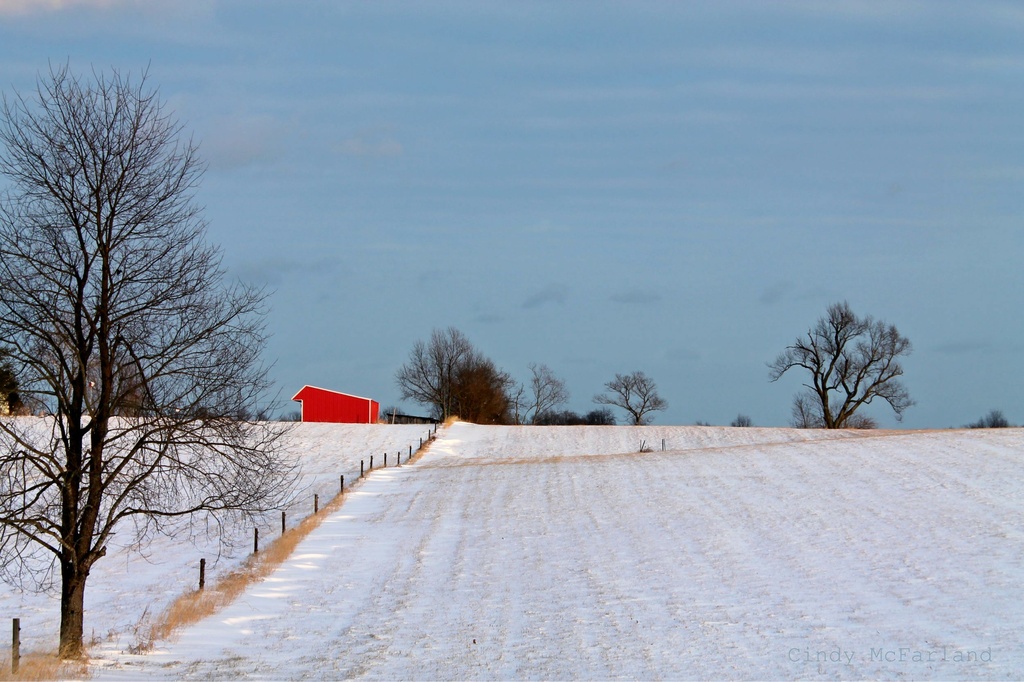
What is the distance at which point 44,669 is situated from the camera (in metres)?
11.2

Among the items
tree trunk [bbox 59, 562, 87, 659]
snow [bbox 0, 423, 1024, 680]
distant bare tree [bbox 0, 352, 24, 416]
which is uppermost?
distant bare tree [bbox 0, 352, 24, 416]

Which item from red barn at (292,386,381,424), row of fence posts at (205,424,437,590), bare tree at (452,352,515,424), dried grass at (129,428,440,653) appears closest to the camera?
dried grass at (129,428,440,653)

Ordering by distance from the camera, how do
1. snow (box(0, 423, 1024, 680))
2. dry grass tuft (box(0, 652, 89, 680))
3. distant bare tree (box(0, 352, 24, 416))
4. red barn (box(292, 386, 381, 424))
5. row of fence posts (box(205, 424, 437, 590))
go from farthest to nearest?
1. red barn (box(292, 386, 381, 424))
2. row of fence posts (box(205, 424, 437, 590))
3. snow (box(0, 423, 1024, 680))
4. distant bare tree (box(0, 352, 24, 416))
5. dry grass tuft (box(0, 652, 89, 680))

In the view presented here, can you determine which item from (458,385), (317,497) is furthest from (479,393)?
(317,497)

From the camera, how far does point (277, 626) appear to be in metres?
14.7

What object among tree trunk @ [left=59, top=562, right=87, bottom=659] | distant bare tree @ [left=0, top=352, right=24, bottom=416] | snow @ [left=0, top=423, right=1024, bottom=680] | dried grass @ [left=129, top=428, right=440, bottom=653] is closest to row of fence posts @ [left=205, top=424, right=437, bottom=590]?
dried grass @ [left=129, top=428, right=440, bottom=653]

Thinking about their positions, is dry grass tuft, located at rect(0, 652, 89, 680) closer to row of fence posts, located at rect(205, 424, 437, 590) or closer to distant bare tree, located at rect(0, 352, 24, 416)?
distant bare tree, located at rect(0, 352, 24, 416)

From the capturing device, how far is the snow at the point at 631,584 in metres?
12.1

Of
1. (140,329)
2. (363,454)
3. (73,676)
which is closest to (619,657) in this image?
(73,676)

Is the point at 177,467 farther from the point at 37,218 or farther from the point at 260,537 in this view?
the point at 260,537

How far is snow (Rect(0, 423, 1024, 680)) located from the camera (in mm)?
12102

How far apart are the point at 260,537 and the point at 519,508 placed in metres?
8.09

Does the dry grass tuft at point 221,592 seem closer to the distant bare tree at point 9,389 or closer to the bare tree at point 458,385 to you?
the distant bare tree at point 9,389

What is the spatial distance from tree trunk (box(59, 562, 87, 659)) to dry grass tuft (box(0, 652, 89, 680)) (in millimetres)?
248
